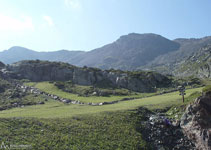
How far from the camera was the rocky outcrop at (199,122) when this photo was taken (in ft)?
95.6

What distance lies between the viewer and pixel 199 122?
31.2 m

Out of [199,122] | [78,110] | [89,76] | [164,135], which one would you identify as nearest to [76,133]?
[164,135]

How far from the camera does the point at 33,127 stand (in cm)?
3089

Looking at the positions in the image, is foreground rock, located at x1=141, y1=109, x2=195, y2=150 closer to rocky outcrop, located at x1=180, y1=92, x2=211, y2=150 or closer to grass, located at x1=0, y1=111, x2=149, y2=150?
rocky outcrop, located at x1=180, y1=92, x2=211, y2=150

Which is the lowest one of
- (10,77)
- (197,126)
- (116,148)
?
(116,148)

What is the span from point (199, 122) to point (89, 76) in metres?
90.6

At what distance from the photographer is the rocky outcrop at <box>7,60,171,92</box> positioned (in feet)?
339

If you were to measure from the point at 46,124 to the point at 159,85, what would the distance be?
82504 mm

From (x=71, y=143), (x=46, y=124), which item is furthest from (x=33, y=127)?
(x=71, y=143)

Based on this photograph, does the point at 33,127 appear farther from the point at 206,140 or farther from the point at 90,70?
the point at 90,70

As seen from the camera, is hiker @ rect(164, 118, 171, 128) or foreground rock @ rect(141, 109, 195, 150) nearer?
foreground rock @ rect(141, 109, 195, 150)

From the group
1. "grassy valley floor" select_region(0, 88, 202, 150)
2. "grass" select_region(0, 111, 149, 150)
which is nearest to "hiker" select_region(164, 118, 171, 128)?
"grassy valley floor" select_region(0, 88, 202, 150)

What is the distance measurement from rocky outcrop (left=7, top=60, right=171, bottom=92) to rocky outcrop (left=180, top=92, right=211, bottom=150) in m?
63.5

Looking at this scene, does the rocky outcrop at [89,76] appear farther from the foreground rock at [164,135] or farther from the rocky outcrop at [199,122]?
the rocky outcrop at [199,122]
